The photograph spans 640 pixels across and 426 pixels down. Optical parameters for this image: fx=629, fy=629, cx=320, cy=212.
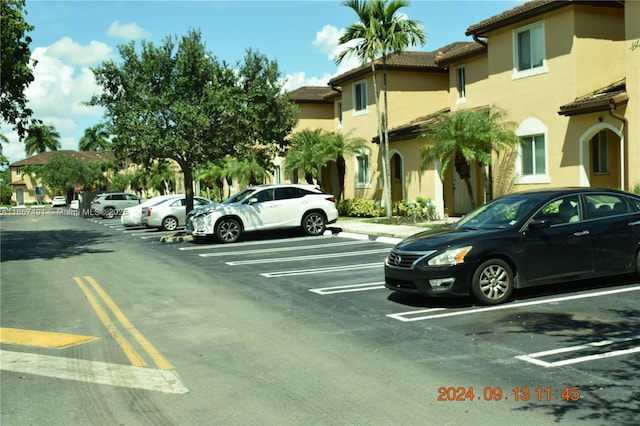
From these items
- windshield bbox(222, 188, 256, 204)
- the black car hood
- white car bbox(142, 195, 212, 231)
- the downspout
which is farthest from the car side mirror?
white car bbox(142, 195, 212, 231)

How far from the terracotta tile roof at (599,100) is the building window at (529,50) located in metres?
1.74

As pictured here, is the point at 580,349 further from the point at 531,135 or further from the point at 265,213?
the point at 265,213

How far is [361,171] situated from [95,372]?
23.8 meters

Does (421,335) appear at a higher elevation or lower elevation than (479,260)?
lower

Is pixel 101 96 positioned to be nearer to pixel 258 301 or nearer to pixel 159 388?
pixel 258 301

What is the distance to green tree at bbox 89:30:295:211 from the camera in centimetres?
1991

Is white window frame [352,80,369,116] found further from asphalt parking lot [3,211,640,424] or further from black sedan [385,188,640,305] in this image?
black sedan [385,188,640,305]

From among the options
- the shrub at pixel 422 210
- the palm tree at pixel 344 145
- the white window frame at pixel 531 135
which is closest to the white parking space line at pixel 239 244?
the shrub at pixel 422 210

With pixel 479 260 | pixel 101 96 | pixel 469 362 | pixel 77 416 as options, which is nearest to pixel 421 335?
pixel 469 362

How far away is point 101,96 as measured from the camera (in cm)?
2045

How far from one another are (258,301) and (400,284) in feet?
7.81

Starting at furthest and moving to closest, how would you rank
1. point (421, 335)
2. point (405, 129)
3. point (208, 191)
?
1. point (208, 191)
2. point (405, 129)
3. point (421, 335)

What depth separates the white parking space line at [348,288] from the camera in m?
10.6

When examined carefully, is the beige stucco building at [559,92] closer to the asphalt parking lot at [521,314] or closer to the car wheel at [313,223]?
the car wheel at [313,223]
